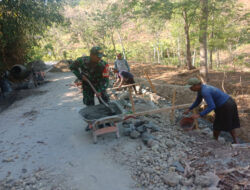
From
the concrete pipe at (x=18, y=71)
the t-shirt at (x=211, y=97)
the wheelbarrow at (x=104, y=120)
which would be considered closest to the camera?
the t-shirt at (x=211, y=97)

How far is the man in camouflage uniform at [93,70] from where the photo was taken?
334 centimetres

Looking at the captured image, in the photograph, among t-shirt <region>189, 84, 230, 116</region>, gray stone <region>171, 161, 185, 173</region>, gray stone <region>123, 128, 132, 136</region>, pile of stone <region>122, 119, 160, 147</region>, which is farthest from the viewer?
gray stone <region>123, 128, 132, 136</region>

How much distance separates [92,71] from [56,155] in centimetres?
156

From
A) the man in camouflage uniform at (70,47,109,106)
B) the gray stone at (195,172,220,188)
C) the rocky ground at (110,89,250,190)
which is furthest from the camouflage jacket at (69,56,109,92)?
the gray stone at (195,172,220,188)

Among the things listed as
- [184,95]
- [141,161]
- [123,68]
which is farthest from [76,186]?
[184,95]

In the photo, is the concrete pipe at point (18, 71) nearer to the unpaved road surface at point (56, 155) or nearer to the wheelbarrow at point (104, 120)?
the unpaved road surface at point (56, 155)

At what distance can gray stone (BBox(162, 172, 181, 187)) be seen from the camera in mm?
2326

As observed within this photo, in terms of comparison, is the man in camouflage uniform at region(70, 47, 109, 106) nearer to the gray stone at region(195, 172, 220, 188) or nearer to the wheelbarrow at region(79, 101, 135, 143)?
the wheelbarrow at region(79, 101, 135, 143)

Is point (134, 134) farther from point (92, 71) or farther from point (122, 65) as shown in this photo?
point (122, 65)

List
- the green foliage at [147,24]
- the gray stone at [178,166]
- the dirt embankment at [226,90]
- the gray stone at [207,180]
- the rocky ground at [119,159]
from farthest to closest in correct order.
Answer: the green foliage at [147,24] → the dirt embankment at [226,90] → the gray stone at [178,166] → the rocky ground at [119,159] → the gray stone at [207,180]

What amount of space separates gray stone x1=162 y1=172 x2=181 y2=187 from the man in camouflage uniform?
183 centimetres

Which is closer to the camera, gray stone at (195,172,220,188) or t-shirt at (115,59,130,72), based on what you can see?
gray stone at (195,172,220,188)

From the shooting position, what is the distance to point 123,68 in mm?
6398

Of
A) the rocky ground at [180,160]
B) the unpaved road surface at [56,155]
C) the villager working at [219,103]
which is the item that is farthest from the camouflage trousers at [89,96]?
the villager working at [219,103]
